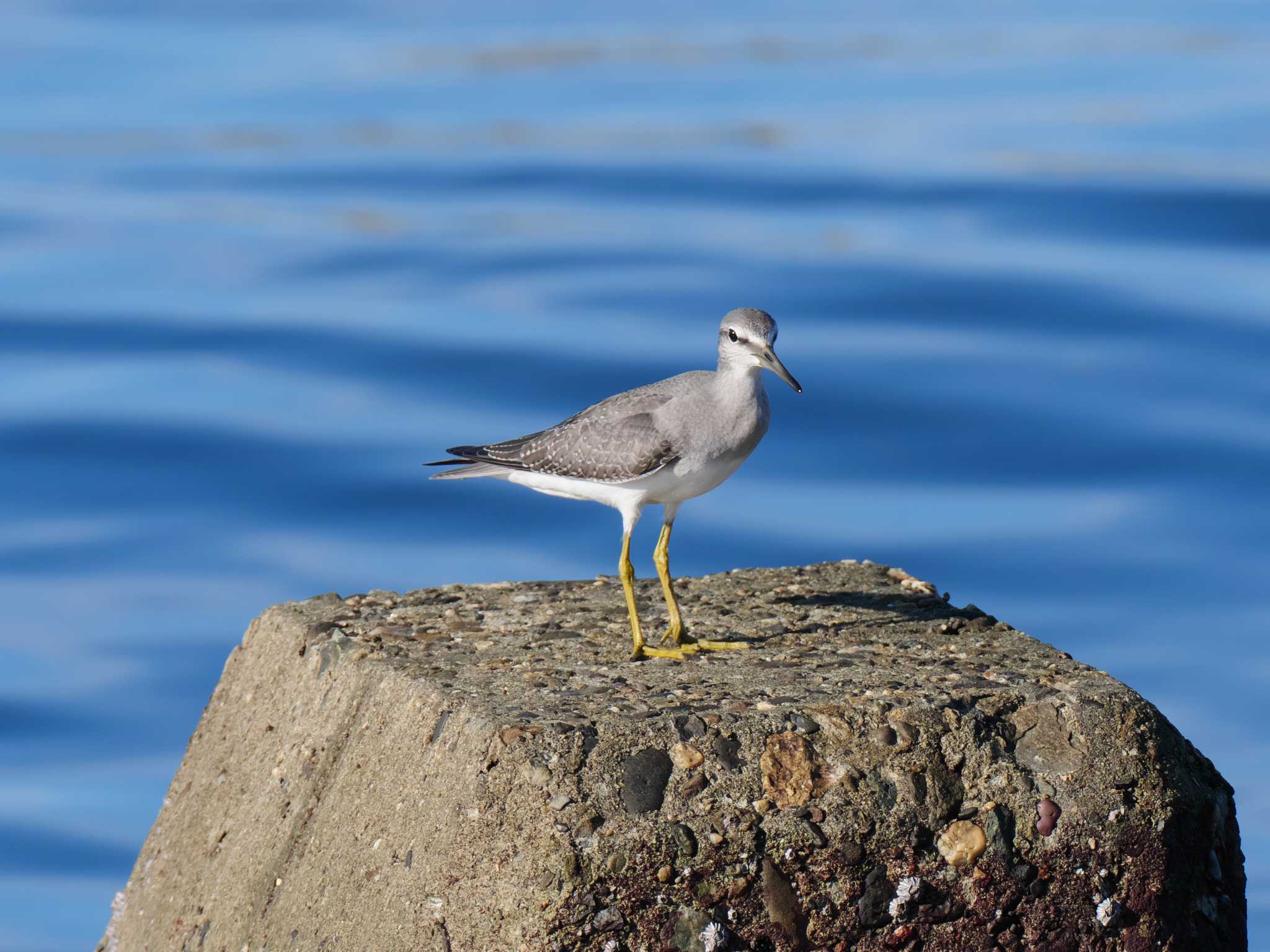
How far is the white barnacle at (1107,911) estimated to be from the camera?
5.04 metres

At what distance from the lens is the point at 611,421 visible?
636cm

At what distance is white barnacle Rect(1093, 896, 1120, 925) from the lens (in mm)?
5039

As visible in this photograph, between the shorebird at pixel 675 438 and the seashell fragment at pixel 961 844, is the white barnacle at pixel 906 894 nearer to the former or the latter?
the seashell fragment at pixel 961 844

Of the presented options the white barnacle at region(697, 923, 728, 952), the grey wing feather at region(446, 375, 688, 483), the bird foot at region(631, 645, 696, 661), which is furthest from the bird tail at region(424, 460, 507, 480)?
the white barnacle at region(697, 923, 728, 952)

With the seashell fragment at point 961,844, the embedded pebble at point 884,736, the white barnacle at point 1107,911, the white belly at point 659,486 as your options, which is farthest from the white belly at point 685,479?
the white barnacle at point 1107,911

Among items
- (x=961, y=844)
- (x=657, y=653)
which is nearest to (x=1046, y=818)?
(x=961, y=844)

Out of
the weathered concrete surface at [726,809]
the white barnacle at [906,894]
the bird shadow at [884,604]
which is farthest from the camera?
the bird shadow at [884,604]

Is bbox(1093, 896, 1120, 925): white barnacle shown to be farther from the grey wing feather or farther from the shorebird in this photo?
the grey wing feather

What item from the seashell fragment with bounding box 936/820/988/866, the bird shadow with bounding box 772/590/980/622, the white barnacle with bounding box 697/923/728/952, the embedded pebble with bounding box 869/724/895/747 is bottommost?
the white barnacle with bounding box 697/923/728/952

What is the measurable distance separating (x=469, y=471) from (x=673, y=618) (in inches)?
48.8

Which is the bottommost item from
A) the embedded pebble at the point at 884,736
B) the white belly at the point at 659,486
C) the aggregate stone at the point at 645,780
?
the aggregate stone at the point at 645,780

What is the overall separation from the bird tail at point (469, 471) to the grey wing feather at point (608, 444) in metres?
0.07

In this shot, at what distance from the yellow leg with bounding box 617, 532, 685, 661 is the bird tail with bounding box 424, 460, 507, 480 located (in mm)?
731

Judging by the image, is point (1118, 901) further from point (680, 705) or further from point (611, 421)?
point (611, 421)
